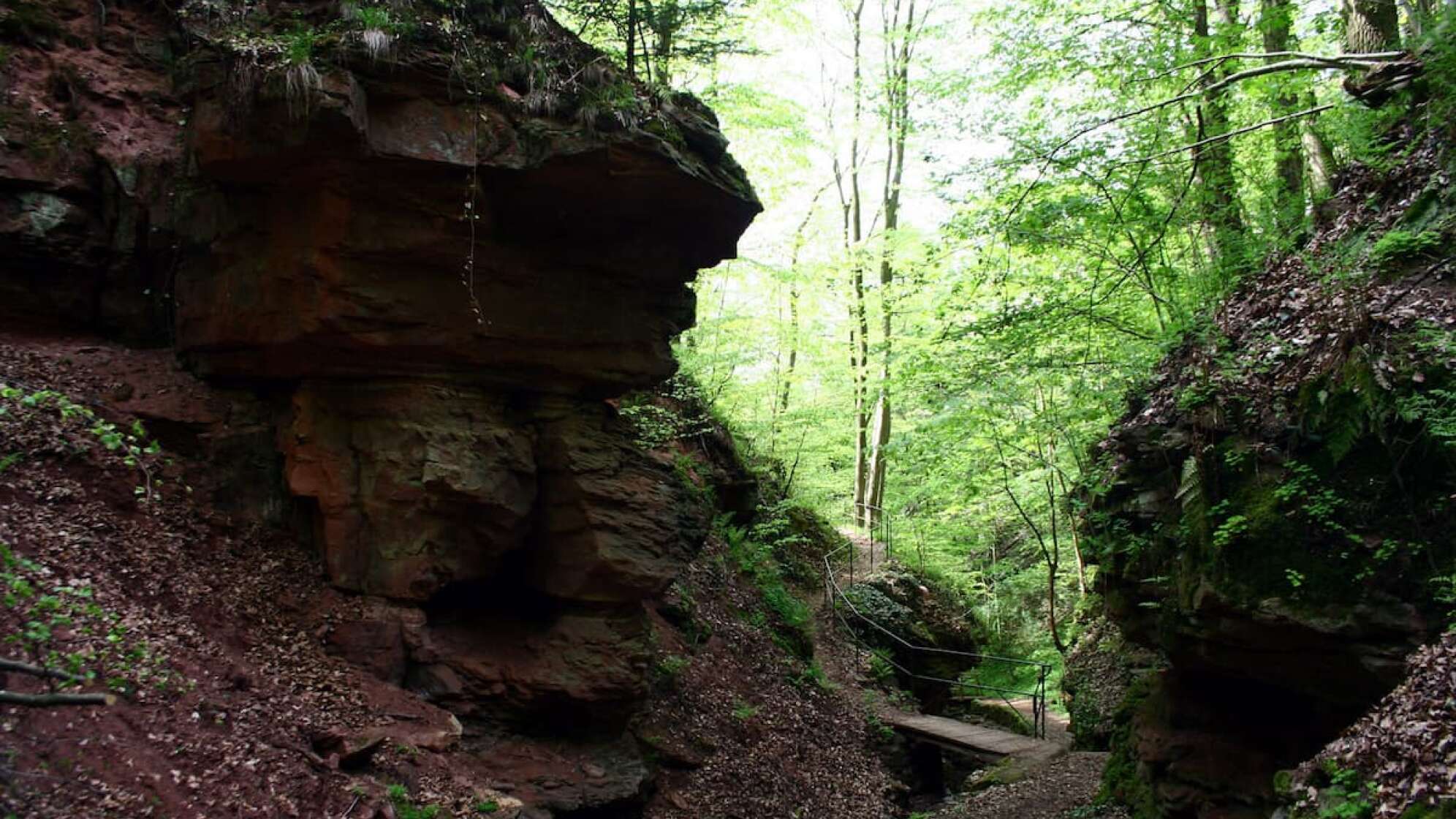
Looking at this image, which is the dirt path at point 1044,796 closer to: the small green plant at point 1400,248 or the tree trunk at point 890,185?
the small green plant at point 1400,248

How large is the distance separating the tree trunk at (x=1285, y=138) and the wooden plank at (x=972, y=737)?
7.74 metres

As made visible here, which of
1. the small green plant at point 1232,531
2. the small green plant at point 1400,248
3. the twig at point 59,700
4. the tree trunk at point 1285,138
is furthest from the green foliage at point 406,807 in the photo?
the tree trunk at point 1285,138

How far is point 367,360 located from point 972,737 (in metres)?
10.1

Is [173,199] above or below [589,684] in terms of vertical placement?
above

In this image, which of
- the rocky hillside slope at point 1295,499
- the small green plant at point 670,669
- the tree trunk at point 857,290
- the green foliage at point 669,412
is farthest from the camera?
the tree trunk at point 857,290

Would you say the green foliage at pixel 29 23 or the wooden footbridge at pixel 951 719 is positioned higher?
the green foliage at pixel 29 23

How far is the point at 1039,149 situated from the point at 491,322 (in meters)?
6.75

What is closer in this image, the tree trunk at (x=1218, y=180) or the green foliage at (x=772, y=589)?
the tree trunk at (x=1218, y=180)

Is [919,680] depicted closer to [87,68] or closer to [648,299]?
[648,299]

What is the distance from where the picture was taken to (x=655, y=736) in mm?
9328

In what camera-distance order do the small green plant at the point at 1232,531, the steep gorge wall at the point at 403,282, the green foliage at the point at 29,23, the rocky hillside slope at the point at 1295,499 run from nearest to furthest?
1. the rocky hillside slope at the point at 1295,499
2. the small green plant at the point at 1232,531
3. the steep gorge wall at the point at 403,282
4. the green foliage at the point at 29,23

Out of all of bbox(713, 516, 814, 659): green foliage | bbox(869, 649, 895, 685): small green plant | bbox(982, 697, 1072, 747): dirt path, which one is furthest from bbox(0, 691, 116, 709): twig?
bbox(869, 649, 895, 685): small green plant

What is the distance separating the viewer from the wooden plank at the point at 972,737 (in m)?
12.0

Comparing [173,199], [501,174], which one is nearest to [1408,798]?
[501,174]
